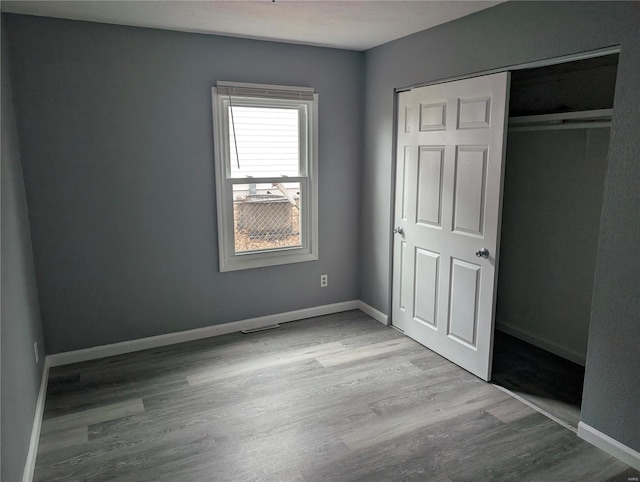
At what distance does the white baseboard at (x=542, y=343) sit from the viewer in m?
3.36

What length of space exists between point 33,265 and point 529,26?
3498mm

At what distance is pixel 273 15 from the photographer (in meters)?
2.94

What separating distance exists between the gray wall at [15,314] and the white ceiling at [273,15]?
0.63 m

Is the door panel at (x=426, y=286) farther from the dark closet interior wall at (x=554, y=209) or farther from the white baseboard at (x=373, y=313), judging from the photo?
the dark closet interior wall at (x=554, y=209)

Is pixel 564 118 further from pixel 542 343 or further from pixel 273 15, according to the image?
pixel 273 15

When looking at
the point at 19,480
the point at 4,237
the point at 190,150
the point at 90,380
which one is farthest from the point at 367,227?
the point at 19,480

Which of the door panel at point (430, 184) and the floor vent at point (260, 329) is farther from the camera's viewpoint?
the floor vent at point (260, 329)

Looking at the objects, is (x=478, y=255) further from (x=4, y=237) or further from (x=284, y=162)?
(x=4, y=237)

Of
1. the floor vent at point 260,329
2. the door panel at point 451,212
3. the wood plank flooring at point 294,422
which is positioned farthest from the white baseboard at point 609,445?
the floor vent at point 260,329

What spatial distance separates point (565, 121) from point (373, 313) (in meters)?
2.24

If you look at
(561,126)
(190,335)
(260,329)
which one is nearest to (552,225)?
(561,126)

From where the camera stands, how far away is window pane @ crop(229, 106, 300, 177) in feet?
12.0

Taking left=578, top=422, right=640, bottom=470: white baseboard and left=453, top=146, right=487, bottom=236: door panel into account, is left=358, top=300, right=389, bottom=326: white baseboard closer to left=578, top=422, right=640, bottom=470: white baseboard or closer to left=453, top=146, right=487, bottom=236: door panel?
left=453, top=146, right=487, bottom=236: door panel

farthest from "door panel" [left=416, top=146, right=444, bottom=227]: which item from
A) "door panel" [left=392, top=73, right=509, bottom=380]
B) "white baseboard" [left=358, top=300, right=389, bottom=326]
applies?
"white baseboard" [left=358, top=300, right=389, bottom=326]
